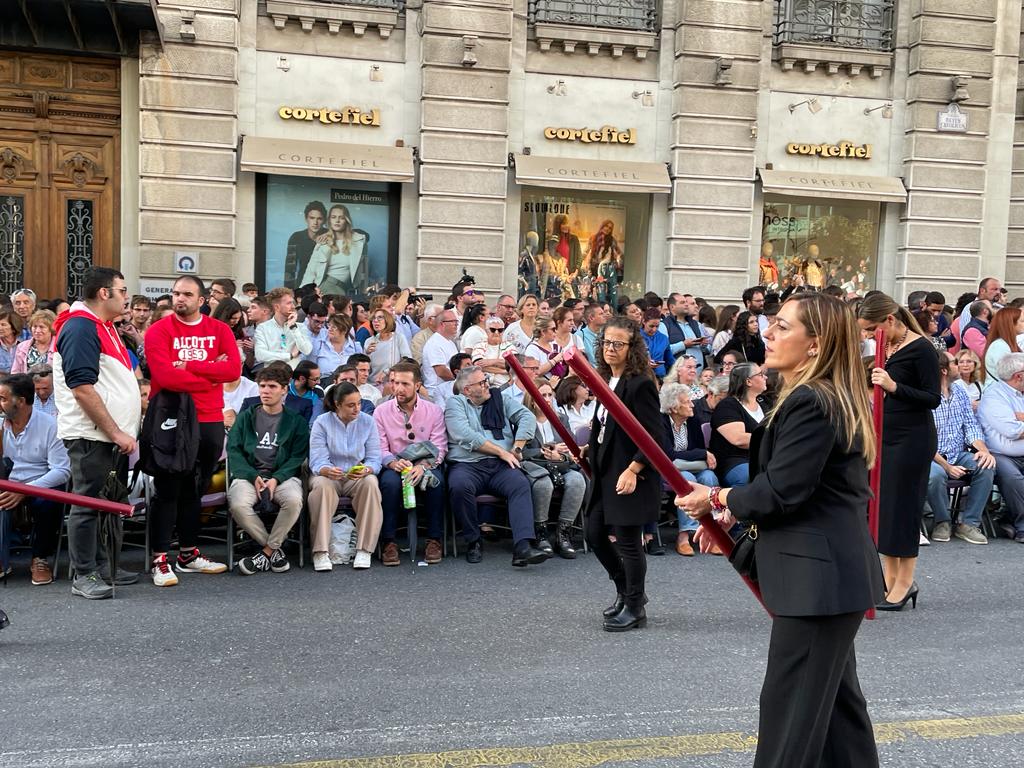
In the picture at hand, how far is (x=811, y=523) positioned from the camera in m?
3.44

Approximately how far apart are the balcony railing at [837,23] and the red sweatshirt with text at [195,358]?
538 inches

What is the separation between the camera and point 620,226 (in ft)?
59.2

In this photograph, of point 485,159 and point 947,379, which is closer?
point 947,379

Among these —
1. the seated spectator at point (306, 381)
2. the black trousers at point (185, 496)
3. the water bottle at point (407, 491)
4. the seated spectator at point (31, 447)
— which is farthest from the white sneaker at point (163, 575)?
the seated spectator at point (306, 381)

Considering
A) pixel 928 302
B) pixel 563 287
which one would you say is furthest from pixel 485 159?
pixel 928 302

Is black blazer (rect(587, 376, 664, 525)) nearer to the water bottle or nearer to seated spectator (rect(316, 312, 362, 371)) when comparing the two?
the water bottle

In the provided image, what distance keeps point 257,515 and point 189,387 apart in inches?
47.2

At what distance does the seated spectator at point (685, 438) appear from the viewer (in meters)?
Answer: 9.10

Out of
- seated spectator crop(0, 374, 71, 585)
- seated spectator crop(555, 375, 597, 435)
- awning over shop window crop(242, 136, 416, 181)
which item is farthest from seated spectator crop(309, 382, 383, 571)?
awning over shop window crop(242, 136, 416, 181)

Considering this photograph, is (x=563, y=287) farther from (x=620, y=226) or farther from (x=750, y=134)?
(x=750, y=134)

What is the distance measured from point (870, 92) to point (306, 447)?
1422cm

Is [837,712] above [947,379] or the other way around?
the other way around

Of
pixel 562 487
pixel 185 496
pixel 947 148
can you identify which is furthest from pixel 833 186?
pixel 185 496

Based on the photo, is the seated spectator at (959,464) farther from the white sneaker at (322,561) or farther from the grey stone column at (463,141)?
the grey stone column at (463,141)
